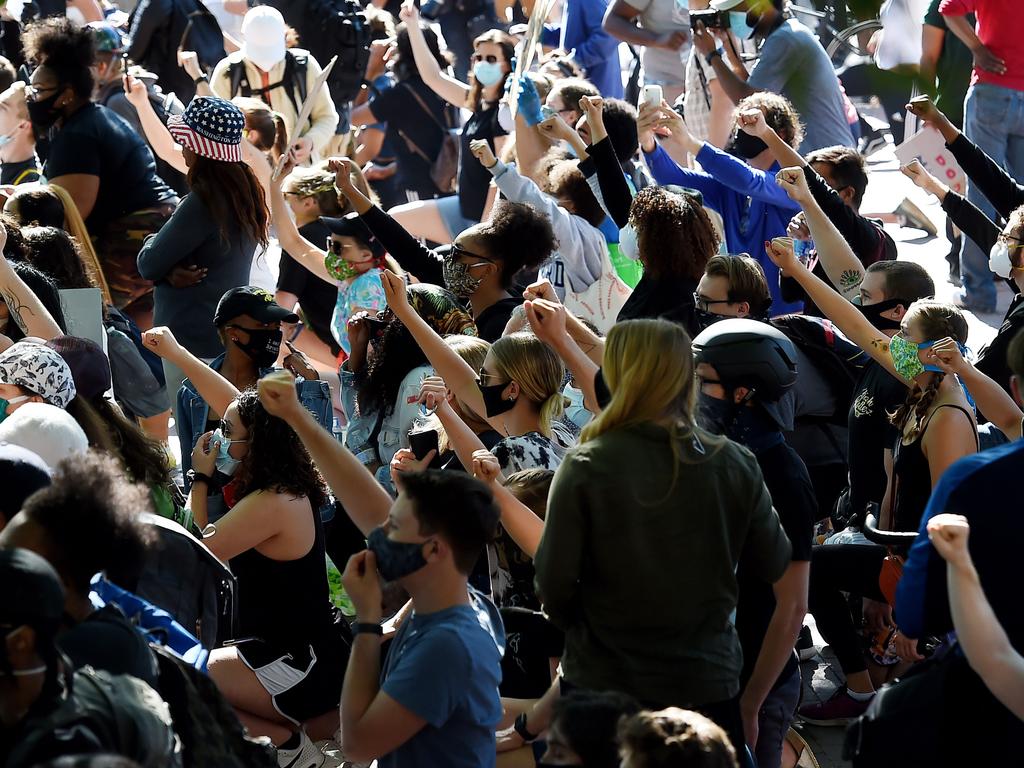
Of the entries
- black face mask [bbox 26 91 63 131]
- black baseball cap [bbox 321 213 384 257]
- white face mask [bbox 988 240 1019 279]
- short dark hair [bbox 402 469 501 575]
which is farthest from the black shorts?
black face mask [bbox 26 91 63 131]

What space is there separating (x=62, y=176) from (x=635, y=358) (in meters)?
4.28

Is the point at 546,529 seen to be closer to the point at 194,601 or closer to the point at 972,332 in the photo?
the point at 194,601

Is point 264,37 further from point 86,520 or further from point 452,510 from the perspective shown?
point 86,520

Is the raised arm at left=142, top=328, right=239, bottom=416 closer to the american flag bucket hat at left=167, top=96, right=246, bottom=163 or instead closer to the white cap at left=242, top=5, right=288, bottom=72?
the american flag bucket hat at left=167, top=96, right=246, bottom=163

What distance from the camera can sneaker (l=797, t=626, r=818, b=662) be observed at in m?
5.19

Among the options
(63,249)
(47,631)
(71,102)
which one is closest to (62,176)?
(71,102)

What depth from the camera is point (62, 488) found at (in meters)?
2.66

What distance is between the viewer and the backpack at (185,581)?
338cm

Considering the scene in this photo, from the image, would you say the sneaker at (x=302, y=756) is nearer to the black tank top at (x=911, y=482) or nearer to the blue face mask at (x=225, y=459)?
the blue face mask at (x=225, y=459)

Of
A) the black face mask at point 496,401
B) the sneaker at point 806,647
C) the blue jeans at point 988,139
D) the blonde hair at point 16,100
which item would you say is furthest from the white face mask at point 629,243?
the blonde hair at point 16,100

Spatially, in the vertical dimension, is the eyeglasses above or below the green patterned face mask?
below

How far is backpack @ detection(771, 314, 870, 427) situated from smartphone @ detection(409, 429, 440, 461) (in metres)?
1.33

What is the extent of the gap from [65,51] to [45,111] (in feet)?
0.97

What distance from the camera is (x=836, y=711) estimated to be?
4746 mm
